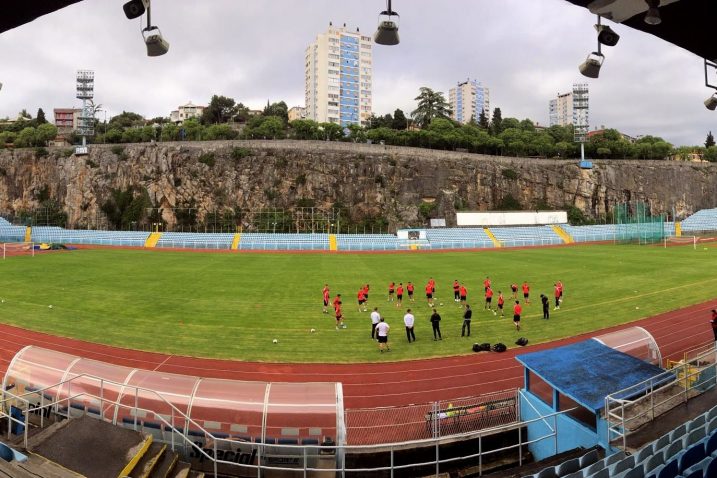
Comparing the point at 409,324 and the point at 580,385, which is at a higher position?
the point at 580,385

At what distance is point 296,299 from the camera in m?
23.5

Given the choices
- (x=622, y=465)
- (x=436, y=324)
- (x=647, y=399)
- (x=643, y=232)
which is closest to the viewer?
(x=622, y=465)

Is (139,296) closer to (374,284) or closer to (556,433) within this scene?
(374,284)

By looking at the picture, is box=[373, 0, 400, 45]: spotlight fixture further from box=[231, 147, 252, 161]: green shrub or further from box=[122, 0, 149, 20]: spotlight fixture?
box=[231, 147, 252, 161]: green shrub

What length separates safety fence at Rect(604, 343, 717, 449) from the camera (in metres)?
7.36

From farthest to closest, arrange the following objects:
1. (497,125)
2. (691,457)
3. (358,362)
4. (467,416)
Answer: (497,125), (358,362), (467,416), (691,457)

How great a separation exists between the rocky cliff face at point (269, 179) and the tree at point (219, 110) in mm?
37352

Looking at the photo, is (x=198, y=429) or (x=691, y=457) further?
(x=198, y=429)

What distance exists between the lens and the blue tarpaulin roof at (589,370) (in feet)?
26.5

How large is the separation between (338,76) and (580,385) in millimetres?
116869

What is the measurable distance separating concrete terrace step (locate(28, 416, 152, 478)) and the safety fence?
7.66 m

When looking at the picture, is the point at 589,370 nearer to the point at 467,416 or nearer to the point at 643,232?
the point at 467,416

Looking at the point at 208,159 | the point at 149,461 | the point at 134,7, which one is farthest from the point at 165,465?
the point at 208,159

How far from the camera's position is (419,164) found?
257 feet
